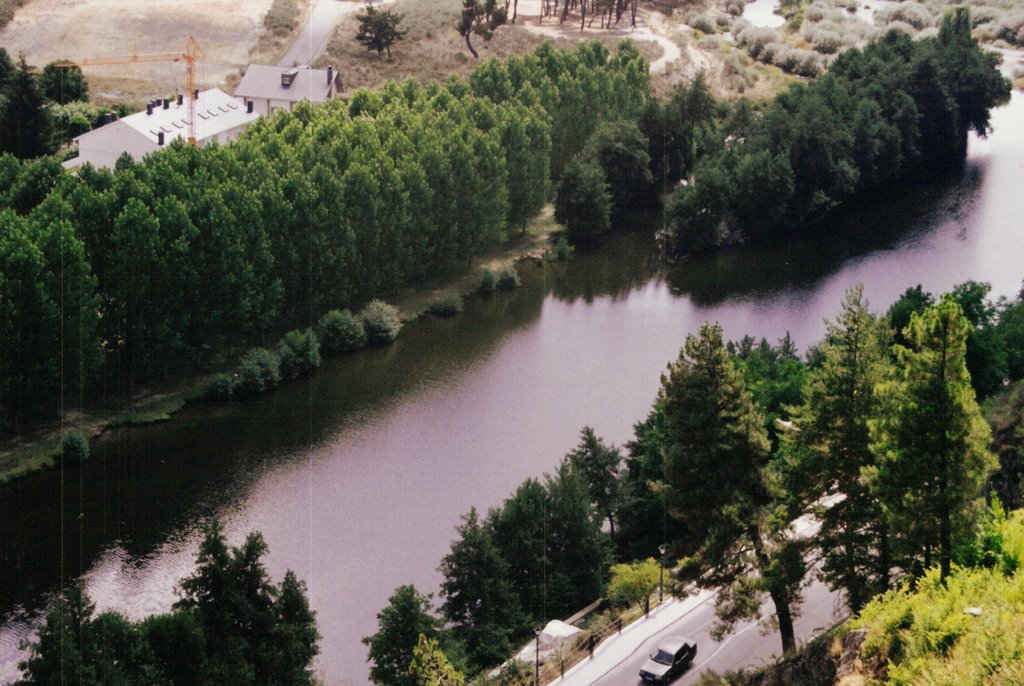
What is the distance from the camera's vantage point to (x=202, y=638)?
3709 centimetres

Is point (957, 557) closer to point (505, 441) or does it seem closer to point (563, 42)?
point (505, 441)

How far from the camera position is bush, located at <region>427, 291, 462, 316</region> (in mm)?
74250

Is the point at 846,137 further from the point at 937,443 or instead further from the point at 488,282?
the point at 937,443

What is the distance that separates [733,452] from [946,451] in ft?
21.2

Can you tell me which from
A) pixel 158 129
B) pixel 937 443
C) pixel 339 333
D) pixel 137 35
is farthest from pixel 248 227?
pixel 137 35

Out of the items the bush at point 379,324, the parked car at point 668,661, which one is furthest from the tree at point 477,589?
the bush at point 379,324

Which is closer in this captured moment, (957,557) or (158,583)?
(957,557)

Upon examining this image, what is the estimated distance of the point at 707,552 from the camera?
120ft

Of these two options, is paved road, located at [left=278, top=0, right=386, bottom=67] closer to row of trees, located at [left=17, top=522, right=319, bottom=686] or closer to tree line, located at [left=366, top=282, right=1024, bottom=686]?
tree line, located at [left=366, top=282, right=1024, bottom=686]

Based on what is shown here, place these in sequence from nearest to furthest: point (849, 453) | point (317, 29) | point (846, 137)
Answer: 1. point (849, 453)
2. point (846, 137)
3. point (317, 29)

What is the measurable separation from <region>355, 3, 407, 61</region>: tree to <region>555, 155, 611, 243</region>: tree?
2937 cm

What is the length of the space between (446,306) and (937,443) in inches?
1765

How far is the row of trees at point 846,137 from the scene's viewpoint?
85250 millimetres

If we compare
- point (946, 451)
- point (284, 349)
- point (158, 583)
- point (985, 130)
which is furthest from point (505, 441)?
point (985, 130)
